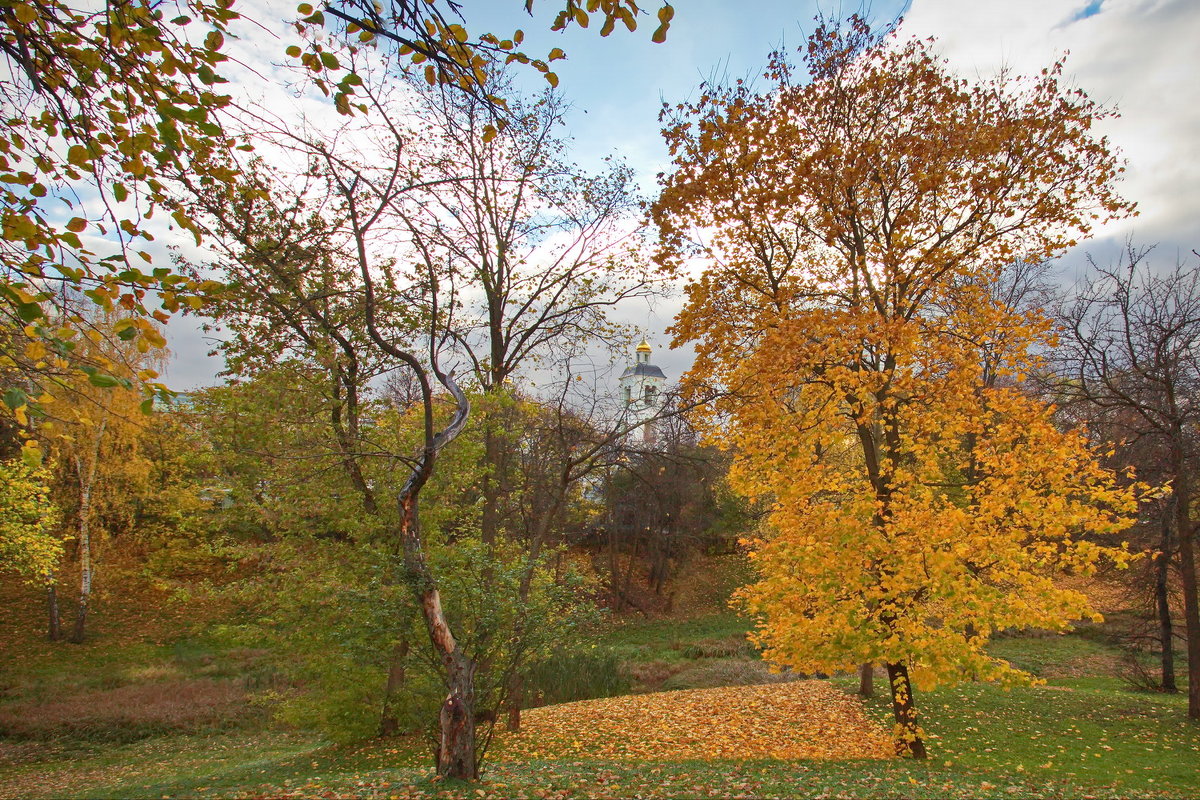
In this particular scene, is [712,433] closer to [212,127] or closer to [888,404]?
[888,404]

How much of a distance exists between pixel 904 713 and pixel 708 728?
11.0 ft

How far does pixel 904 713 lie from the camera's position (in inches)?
310

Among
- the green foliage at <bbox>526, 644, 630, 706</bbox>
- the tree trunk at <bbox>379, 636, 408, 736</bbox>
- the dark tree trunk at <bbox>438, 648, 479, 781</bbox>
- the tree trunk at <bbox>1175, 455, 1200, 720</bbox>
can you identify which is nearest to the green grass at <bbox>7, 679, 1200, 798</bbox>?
the dark tree trunk at <bbox>438, 648, 479, 781</bbox>

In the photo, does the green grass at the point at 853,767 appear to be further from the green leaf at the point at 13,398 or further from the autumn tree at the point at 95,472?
the autumn tree at the point at 95,472

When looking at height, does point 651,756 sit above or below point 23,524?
below

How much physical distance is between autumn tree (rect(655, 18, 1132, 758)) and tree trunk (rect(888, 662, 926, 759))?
38mm

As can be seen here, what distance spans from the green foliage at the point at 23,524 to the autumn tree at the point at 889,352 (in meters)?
15.6

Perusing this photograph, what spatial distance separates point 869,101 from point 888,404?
3982 mm

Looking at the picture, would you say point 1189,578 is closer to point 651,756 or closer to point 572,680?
point 651,756

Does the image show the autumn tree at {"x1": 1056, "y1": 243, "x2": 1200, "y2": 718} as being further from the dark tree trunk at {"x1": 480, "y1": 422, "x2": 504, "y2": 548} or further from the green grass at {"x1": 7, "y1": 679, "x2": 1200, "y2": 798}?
the dark tree trunk at {"x1": 480, "y1": 422, "x2": 504, "y2": 548}

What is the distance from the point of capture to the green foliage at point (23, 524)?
14.4 metres

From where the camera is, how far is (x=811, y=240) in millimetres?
9297

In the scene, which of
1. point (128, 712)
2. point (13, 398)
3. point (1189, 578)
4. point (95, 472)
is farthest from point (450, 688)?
point (95, 472)

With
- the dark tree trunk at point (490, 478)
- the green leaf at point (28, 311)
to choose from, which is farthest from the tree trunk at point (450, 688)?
the green leaf at point (28, 311)
